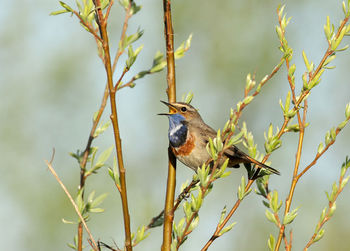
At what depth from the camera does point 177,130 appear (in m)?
5.21

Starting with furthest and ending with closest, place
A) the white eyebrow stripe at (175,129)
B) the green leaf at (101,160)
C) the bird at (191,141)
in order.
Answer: the white eyebrow stripe at (175,129) → the bird at (191,141) → the green leaf at (101,160)

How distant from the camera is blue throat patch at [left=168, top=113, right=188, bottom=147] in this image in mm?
5021

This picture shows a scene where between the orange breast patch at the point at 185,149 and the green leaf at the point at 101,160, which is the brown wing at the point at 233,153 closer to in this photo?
the orange breast patch at the point at 185,149

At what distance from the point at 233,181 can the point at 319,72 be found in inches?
222

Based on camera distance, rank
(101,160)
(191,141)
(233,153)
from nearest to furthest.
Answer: (101,160) → (233,153) → (191,141)

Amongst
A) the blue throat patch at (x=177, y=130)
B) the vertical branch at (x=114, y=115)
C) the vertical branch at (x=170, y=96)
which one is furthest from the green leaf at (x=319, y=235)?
the blue throat patch at (x=177, y=130)

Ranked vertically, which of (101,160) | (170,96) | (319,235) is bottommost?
(319,235)

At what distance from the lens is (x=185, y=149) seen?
4.98m

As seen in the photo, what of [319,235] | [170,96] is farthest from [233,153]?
[319,235]

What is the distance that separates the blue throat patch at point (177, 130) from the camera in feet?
16.5

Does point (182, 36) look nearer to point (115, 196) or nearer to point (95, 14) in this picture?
point (115, 196)

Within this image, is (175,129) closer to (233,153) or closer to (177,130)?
(177,130)

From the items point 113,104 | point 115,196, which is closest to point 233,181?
point 115,196

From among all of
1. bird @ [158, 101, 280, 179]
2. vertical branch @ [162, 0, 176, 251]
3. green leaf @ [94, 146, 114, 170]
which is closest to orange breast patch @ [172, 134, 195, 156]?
bird @ [158, 101, 280, 179]
